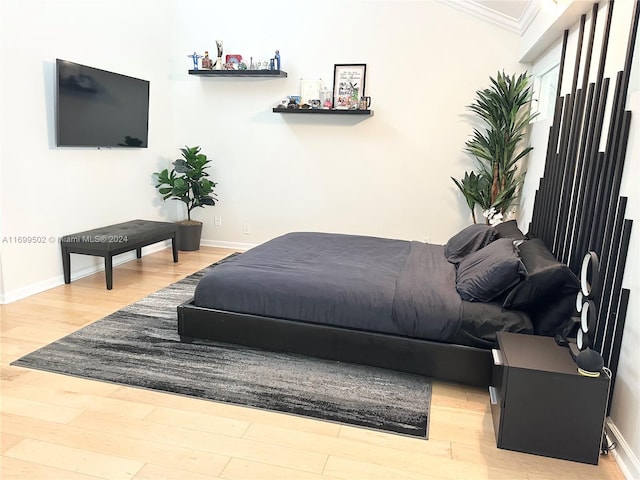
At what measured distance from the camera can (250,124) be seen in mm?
5844

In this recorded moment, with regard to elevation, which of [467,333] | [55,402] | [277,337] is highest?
[467,333]

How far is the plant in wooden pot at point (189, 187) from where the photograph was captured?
5.51m

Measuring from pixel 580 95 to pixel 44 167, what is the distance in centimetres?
414

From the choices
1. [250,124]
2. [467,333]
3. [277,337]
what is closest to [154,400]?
[277,337]

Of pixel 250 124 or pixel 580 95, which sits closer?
pixel 580 95

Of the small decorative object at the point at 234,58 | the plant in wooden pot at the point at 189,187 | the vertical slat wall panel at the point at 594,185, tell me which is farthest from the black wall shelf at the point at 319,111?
the vertical slat wall panel at the point at 594,185

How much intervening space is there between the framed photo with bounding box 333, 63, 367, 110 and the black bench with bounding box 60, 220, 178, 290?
7.96 ft

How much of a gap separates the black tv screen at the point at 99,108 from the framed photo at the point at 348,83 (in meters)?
2.06

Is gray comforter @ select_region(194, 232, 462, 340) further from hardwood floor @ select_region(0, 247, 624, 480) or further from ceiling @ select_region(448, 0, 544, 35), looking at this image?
ceiling @ select_region(448, 0, 544, 35)

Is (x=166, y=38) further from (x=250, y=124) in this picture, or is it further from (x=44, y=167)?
(x=44, y=167)

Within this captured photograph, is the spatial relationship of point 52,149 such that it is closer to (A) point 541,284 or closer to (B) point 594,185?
(A) point 541,284

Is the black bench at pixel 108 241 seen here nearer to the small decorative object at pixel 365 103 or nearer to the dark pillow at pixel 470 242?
the small decorative object at pixel 365 103

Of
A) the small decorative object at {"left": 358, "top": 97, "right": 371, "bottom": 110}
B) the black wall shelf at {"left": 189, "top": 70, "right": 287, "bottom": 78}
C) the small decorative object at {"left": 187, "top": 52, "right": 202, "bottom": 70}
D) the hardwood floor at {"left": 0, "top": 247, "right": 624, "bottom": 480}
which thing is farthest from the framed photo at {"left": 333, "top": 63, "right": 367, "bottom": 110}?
the hardwood floor at {"left": 0, "top": 247, "right": 624, "bottom": 480}

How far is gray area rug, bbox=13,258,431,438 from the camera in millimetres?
2531
